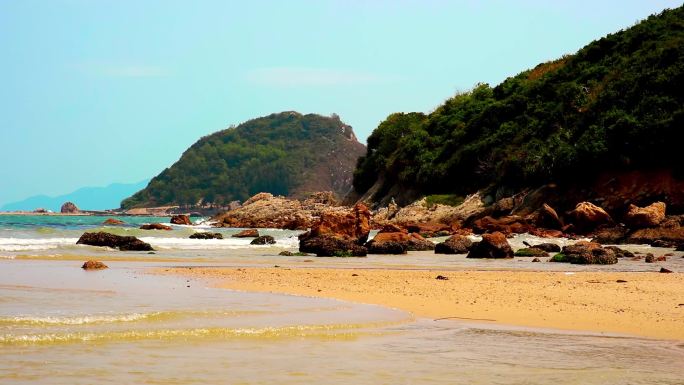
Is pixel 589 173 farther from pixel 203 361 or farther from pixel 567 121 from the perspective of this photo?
pixel 203 361

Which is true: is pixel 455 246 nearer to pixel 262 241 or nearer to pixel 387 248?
pixel 387 248

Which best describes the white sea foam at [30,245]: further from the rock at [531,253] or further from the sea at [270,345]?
the rock at [531,253]

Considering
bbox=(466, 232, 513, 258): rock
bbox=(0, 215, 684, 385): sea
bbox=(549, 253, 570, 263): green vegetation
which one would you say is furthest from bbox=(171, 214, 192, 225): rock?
bbox=(0, 215, 684, 385): sea

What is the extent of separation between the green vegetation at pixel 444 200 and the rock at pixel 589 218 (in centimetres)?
1971

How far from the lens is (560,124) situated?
215 feet

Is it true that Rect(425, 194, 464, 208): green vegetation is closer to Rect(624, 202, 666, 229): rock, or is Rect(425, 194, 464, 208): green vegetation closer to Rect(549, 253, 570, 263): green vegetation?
Rect(624, 202, 666, 229): rock

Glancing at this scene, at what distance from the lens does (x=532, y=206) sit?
57312 millimetres

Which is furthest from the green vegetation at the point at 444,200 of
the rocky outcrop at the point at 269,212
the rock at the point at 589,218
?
the rock at the point at 589,218

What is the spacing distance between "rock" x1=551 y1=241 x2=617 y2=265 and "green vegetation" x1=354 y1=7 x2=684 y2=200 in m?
26.2

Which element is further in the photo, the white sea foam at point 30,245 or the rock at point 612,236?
Result: the rock at point 612,236

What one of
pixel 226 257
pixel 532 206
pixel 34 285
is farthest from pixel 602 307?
pixel 532 206

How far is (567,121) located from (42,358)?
60691 mm

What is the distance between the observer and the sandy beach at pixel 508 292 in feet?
42.2

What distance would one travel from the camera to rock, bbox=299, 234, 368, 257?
3188cm
